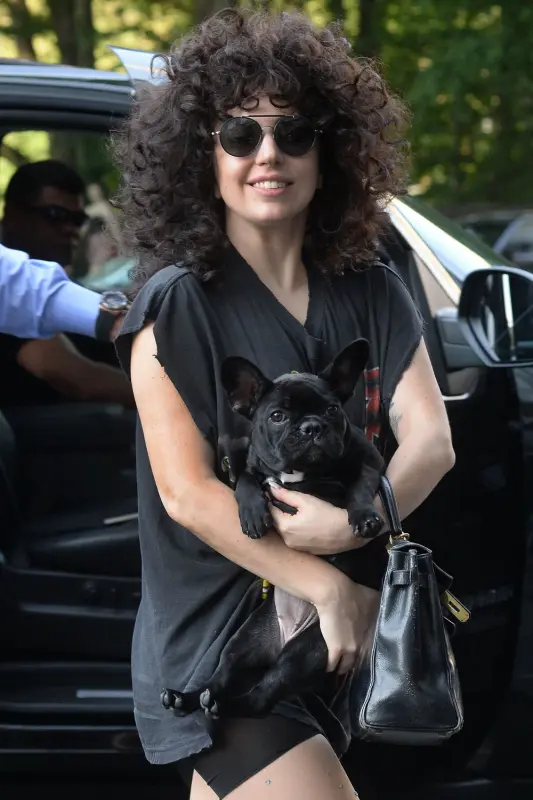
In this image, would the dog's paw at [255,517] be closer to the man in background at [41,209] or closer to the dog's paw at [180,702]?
the dog's paw at [180,702]

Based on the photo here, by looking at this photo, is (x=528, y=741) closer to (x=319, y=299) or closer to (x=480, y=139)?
(x=319, y=299)

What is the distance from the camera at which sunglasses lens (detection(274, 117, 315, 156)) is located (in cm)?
205

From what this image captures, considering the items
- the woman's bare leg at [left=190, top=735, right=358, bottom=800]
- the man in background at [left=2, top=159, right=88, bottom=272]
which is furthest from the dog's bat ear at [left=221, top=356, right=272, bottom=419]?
the man in background at [left=2, top=159, right=88, bottom=272]

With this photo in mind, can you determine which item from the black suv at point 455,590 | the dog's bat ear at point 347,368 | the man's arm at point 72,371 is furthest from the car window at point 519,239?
the dog's bat ear at point 347,368

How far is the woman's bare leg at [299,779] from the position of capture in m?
2.00

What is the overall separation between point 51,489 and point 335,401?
7.38ft

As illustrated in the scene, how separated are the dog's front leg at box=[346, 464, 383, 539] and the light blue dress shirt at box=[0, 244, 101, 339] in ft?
3.92

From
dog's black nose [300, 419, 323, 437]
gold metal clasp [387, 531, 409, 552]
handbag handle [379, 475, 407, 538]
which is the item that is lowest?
gold metal clasp [387, 531, 409, 552]

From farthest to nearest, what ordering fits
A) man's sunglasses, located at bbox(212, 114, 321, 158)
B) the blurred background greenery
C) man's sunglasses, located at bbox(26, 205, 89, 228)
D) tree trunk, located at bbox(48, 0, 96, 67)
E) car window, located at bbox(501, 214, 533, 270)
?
car window, located at bbox(501, 214, 533, 270) → tree trunk, located at bbox(48, 0, 96, 67) → the blurred background greenery → man's sunglasses, located at bbox(26, 205, 89, 228) → man's sunglasses, located at bbox(212, 114, 321, 158)

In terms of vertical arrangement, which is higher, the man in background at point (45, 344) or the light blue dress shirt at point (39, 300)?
the light blue dress shirt at point (39, 300)

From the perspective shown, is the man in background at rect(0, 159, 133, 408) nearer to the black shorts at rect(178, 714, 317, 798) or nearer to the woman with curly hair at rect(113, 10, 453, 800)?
the woman with curly hair at rect(113, 10, 453, 800)

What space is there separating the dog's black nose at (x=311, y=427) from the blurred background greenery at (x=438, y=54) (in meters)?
7.85

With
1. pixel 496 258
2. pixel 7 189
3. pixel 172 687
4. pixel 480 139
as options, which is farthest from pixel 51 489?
pixel 480 139

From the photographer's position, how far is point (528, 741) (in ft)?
9.25
